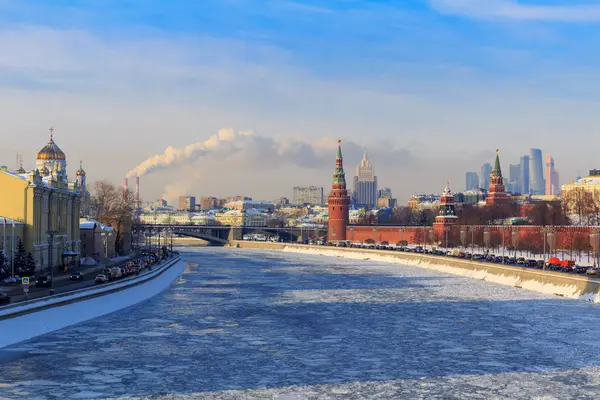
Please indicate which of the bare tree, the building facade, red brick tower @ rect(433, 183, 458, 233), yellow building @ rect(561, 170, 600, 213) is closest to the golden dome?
the bare tree

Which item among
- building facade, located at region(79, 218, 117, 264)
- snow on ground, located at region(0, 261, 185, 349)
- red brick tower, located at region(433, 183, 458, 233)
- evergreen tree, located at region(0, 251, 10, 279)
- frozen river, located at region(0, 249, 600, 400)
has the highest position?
red brick tower, located at region(433, 183, 458, 233)

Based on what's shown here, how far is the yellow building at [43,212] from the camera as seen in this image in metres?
59.2

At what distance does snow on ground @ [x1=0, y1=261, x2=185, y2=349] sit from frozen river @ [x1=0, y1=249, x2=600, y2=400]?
69 cm

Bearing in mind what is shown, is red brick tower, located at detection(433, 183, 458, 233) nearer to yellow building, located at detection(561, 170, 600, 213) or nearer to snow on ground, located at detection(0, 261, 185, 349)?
yellow building, located at detection(561, 170, 600, 213)

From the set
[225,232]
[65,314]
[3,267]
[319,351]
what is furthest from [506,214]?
[319,351]

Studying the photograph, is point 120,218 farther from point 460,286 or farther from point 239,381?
point 239,381

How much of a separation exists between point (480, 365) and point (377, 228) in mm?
121728

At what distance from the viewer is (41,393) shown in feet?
76.2

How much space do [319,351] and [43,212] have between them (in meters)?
37.9

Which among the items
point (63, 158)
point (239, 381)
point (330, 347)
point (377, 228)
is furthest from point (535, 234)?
point (239, 381)

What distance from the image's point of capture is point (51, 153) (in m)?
118

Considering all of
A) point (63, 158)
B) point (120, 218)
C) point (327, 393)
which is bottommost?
point (327, 393)

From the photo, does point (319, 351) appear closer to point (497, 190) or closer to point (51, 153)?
point (51, 153)

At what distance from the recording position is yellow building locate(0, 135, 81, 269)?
59.2 m
